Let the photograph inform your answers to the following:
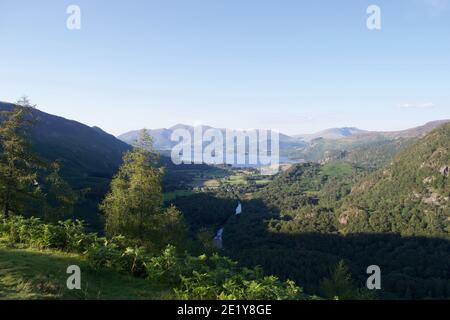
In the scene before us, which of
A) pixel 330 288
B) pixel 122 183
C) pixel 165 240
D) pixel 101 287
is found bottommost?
pixel 330 288

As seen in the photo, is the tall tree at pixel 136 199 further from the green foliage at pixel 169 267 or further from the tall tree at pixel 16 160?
the green foliage at pixel 169 267

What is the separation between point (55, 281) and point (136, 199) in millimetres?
20528

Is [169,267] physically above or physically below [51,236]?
below

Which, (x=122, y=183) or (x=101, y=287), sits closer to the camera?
(x=101, y=287)

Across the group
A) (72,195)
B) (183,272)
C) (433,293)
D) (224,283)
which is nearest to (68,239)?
(183,272)

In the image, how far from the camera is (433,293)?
135 m

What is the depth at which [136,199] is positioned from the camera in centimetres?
3316

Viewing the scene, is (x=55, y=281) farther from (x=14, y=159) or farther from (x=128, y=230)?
(x=14, y=159)

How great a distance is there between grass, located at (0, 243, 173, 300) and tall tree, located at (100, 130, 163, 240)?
15667mm

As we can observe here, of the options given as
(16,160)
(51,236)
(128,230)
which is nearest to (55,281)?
(51,236)

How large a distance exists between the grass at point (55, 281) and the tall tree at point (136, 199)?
15.7 m

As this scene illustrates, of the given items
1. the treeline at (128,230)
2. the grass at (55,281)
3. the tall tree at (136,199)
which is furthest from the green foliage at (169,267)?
the tall tree at (136,199)
